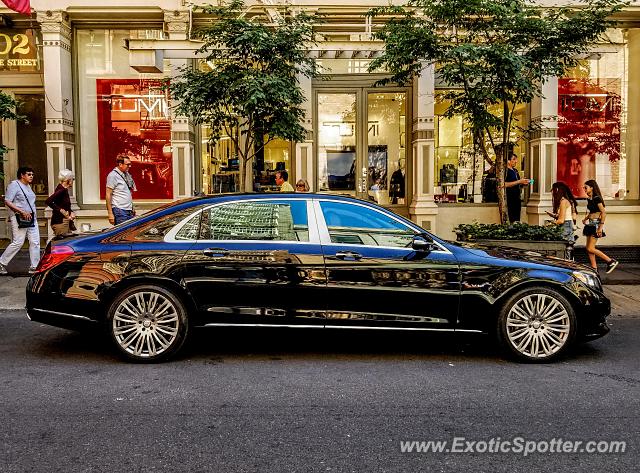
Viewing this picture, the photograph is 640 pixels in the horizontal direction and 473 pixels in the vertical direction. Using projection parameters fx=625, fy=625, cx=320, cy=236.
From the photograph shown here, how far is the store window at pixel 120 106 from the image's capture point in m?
13.1

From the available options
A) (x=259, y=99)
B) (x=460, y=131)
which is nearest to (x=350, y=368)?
(x=259, y=99)

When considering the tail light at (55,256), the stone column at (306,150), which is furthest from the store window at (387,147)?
the tail light at (55,256)

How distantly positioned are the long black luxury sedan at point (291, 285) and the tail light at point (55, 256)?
0.01m

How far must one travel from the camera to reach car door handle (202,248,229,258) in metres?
5.86

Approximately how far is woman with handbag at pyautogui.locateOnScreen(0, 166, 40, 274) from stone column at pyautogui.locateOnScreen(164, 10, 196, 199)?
2.75 meters

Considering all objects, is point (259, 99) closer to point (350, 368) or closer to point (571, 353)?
point (350, 368)

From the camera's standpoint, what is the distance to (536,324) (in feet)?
19.5

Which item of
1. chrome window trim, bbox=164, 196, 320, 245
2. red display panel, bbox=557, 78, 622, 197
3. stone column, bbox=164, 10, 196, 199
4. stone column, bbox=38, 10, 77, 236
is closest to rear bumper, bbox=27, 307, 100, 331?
chrome window trim, bbox=164, 196, 320, 245

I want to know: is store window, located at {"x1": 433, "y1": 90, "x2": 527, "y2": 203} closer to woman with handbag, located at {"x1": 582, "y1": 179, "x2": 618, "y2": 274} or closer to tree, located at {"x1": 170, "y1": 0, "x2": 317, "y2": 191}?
woman with handbag, located at {"x1": 582, "y1": 179, "x2": 618, "y2": 274}

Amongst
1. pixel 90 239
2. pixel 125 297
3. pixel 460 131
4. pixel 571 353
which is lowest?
pixel 571 353

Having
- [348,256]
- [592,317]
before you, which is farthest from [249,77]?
[592,317]

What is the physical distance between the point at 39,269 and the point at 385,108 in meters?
9.12

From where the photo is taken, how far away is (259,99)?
9133 mm

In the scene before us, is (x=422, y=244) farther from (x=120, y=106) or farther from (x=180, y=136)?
(x=120, y=106)
